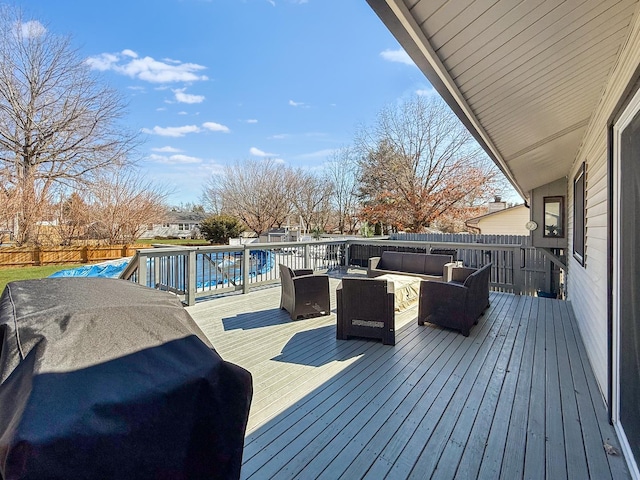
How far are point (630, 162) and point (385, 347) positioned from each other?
2.65 metres

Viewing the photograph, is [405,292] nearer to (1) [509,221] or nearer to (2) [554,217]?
(2) [554,217]

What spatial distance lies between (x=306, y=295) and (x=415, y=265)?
3100 millimetres

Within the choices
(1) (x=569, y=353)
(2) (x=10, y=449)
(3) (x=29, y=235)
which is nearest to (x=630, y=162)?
(1) (x=569, y=353)

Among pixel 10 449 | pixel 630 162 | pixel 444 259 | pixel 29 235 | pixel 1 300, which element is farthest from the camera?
pixel 29 235

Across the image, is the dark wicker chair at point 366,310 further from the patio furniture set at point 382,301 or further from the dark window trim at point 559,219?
the dark window trim at point 559,219

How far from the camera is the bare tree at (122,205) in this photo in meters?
14.2

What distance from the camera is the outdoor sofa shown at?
6238 millimetres

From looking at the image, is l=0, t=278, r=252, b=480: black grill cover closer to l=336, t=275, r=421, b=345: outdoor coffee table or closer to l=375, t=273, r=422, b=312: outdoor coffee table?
l=336, t=275, r=421, b=345: outdoor coffee table

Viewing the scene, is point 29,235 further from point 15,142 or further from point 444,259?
point 444,259

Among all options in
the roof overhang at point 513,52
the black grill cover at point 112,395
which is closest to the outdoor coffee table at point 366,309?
the roof overhang at point 513,52

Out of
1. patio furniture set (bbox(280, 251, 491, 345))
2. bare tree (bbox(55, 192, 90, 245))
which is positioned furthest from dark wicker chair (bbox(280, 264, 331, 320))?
bare tree (bbox(55, 192, 90, 245))

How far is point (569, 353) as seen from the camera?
3453mm

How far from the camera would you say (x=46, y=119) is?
13.6 meters

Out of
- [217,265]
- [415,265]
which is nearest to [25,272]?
[217,265]
